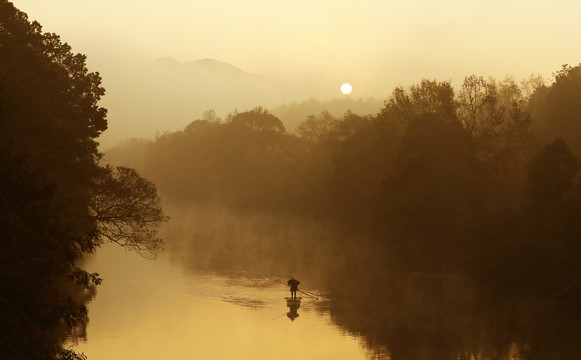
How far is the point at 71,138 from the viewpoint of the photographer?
146ft

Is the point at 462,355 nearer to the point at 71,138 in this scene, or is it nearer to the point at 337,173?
the point at 71,138

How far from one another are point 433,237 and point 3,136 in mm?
55903

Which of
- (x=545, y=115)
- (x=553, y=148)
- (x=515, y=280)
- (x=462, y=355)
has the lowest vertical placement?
(x=462, y=355)

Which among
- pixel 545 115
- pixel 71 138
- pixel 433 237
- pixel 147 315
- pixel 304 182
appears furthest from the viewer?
pixel 304 182

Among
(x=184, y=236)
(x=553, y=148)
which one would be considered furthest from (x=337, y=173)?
(x=553, y=148)

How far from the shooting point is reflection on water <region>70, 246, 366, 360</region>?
134 ft

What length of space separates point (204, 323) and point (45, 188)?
91.7ft

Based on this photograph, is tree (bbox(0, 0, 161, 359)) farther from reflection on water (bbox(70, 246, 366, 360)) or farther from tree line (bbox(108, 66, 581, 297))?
tree line (bbox(108, 66, 581, 297))

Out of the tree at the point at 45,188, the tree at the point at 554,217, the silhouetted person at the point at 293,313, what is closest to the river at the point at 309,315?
the silhouetted person at the point at 293,313

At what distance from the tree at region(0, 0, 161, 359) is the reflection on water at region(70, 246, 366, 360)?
2924 millimetres

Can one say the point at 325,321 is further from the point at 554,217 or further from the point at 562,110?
the point at 562,110

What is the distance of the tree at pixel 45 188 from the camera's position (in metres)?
20.4

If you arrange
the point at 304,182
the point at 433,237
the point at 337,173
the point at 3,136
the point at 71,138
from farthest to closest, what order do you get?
the point at 304,182, the point at 337,173, the point at 433,237, the point at 71,138, the point at 3,136

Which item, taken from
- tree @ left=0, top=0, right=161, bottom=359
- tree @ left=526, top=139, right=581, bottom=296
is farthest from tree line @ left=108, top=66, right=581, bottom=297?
tree @ left=0, top=0, right=161, bottom=359
